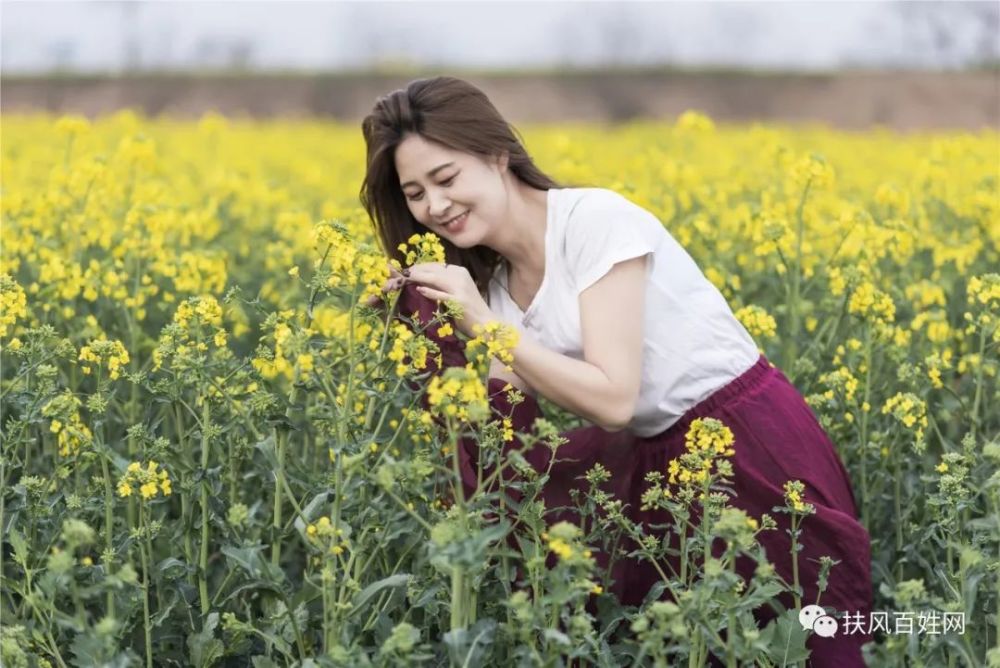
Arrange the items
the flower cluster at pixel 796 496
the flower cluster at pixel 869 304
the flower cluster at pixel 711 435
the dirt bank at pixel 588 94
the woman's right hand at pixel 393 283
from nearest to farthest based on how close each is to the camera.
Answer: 1. the flower cluster at pixel 711 435
2. the flower cluster at pixel 796 496
3. the woman's right hand at pixel 393 283
4. the flower cluster at pixel 869 304
5. the dirt bank at pixel 588 94

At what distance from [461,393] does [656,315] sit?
0.90 metres

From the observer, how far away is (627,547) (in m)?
3.04

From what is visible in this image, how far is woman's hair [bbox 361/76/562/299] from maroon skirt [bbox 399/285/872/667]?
1.14 ft

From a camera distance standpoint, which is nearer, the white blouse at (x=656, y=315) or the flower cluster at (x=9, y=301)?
the flower cluster at (x=9, y=301)

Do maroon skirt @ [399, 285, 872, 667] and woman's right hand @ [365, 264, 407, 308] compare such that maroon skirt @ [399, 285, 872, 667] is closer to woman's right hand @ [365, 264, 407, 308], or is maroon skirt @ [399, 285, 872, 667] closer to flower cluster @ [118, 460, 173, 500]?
woman's right hand @ [365, 264, 407, 308]

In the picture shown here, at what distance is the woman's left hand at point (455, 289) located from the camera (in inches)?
99.3

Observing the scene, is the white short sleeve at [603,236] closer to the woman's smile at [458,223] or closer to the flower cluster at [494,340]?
the woman's smile at [458,223]

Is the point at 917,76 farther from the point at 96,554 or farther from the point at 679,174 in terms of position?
the point at 96,554

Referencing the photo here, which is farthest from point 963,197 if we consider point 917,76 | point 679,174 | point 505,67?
point 505,67

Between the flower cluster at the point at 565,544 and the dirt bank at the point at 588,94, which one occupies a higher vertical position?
the flower cluster at the point at 565,544

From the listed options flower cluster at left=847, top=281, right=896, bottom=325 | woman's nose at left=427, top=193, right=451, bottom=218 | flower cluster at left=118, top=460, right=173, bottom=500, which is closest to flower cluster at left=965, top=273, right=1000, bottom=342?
flower cluster at left=847, top=281, right=896, bottom=325

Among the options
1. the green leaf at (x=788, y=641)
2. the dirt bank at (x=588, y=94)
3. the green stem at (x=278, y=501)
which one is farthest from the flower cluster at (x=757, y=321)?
the dirt bank at (x=588, y=94)

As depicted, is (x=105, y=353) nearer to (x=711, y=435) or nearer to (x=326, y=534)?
(x=326, y=534)

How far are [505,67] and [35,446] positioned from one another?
92.0 ft
